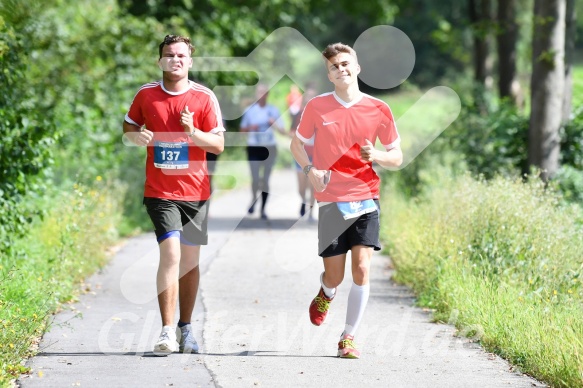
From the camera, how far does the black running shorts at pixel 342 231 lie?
7.16m

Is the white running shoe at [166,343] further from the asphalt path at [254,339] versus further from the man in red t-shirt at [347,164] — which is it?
the man in red t-shirt at [347,164]

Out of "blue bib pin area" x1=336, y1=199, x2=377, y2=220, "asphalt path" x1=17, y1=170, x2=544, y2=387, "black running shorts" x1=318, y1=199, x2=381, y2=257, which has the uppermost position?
"blue bib pin area" x1=336, y1=199, x2=377, y2=220

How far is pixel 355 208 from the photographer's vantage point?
714 centimetres

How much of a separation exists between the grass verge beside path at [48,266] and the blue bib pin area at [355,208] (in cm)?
209

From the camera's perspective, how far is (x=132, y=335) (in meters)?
7.83

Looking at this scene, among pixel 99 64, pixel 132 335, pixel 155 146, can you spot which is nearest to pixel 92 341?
pixel 132 335

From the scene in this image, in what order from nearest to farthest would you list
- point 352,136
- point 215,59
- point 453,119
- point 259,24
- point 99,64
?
point 352,136
point 453,119
point 99,64
point 215,59
point 259,24

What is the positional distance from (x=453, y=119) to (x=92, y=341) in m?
10.4

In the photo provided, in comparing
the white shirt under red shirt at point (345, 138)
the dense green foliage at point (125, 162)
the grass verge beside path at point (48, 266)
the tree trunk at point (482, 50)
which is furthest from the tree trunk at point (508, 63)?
the white shirt under red shirt at point (345, 138)

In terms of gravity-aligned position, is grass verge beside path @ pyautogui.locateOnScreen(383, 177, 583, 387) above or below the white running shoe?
above

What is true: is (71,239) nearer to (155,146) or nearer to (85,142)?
(155,146)

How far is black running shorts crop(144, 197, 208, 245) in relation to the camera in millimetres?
7141

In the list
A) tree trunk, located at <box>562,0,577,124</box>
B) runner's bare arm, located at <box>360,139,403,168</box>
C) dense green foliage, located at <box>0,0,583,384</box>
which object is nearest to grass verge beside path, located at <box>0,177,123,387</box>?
dense green foliage, located at <box>0,0,583,384</box>

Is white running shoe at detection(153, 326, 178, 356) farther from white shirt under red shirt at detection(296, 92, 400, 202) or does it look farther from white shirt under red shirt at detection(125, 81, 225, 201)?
white shirt under red shirt at detection(296, 92, 400, 202)
